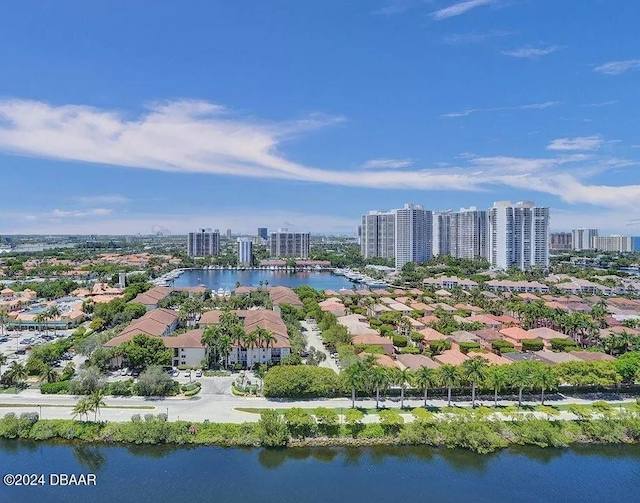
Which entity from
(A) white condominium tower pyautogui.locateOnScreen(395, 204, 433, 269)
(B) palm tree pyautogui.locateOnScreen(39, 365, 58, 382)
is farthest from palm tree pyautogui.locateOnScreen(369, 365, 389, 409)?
(A) white condominium tower pyautogui.locateOnScreen(395, 204, 433, 269)

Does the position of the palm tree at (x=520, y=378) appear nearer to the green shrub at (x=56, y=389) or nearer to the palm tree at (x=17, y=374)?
the green shrub at (x=56, y=389)

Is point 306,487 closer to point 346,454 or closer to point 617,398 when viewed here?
point 346,454

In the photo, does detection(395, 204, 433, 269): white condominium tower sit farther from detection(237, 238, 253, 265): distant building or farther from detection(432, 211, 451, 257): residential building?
detection(237, 238, 253, 265): distant building

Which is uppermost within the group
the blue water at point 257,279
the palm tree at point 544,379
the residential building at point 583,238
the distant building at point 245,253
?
the residential building at point 583,238

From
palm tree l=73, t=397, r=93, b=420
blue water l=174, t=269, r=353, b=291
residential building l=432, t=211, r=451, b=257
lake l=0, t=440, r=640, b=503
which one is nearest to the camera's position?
lake l=0, t=440, r=640, b=503

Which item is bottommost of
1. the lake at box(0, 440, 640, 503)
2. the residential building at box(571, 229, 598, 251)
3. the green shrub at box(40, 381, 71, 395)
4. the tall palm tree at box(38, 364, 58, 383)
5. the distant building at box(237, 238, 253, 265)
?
the lake at box(0, 440, 640, 503)

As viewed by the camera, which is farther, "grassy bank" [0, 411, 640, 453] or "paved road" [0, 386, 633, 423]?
"paved road" [0, 386, 633, 423]

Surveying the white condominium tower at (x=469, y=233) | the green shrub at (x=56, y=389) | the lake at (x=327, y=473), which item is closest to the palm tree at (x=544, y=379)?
the lake at (x=327, y=473)

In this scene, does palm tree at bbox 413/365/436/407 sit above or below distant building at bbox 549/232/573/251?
below
